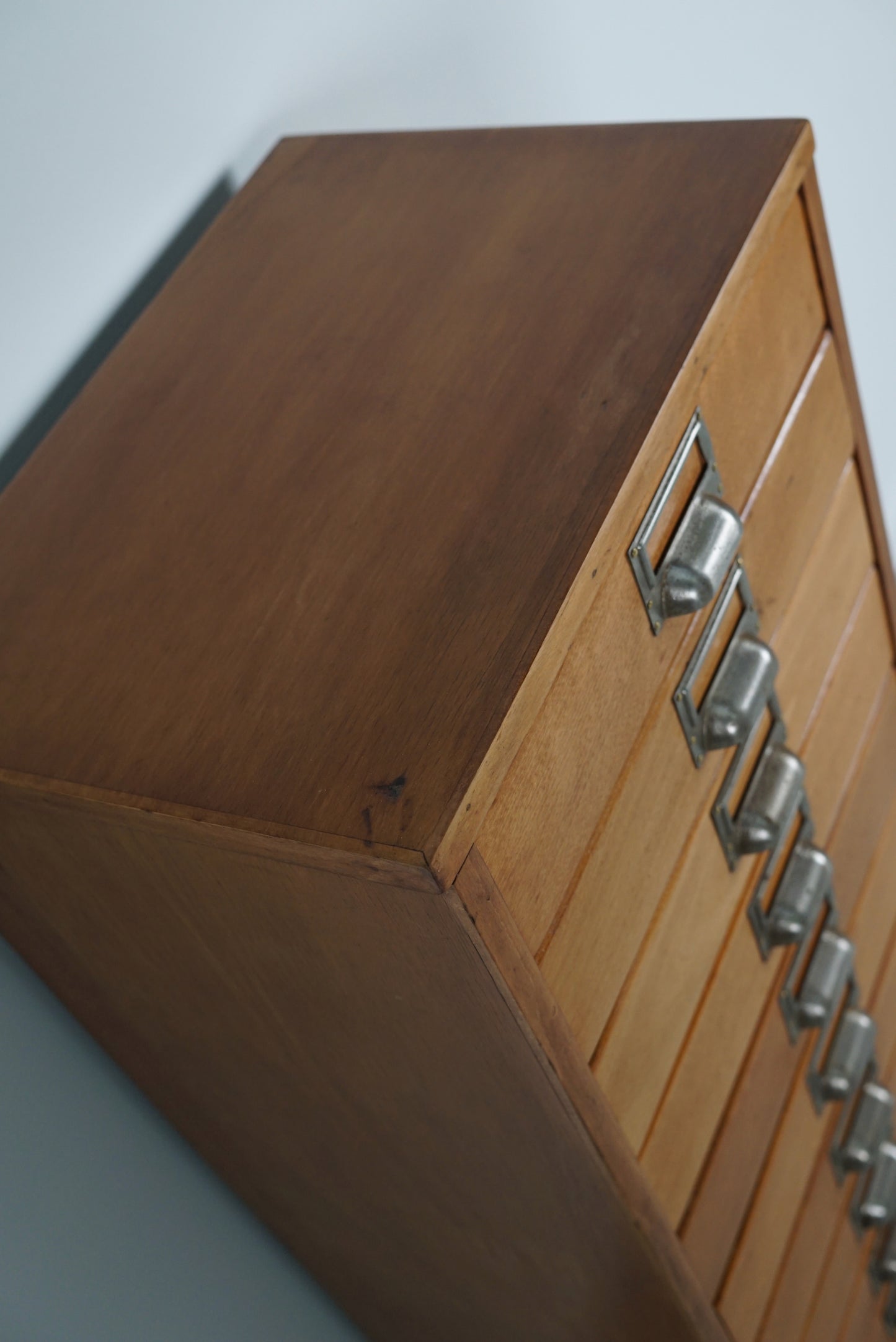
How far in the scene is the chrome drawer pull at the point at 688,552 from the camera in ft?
2.25

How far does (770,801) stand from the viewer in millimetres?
855

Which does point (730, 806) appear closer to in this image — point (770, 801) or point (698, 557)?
point (770, 801)

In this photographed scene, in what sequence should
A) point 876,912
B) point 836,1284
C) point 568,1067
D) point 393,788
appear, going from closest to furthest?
point 393,788, point 568,1067, point 836,1284, point 876,912

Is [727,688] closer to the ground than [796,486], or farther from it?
closer to the ground

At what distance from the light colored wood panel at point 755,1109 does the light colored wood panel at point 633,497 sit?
0.42 metres

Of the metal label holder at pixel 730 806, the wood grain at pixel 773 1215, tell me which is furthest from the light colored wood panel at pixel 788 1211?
the metal label holder at pixel 730 806

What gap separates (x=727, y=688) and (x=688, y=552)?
131mm

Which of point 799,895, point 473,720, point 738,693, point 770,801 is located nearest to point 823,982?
point 799,895

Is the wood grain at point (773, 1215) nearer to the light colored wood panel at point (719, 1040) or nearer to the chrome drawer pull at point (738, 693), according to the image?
the light colored wood panel at point (719, 1040)

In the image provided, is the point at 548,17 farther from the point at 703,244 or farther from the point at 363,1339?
the point at 363,1339

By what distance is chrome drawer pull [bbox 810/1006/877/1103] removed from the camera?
3.24 feet

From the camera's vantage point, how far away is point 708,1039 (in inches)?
32.4

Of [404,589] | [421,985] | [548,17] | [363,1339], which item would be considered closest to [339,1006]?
[421,985]

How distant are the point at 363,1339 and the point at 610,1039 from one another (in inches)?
26.0
